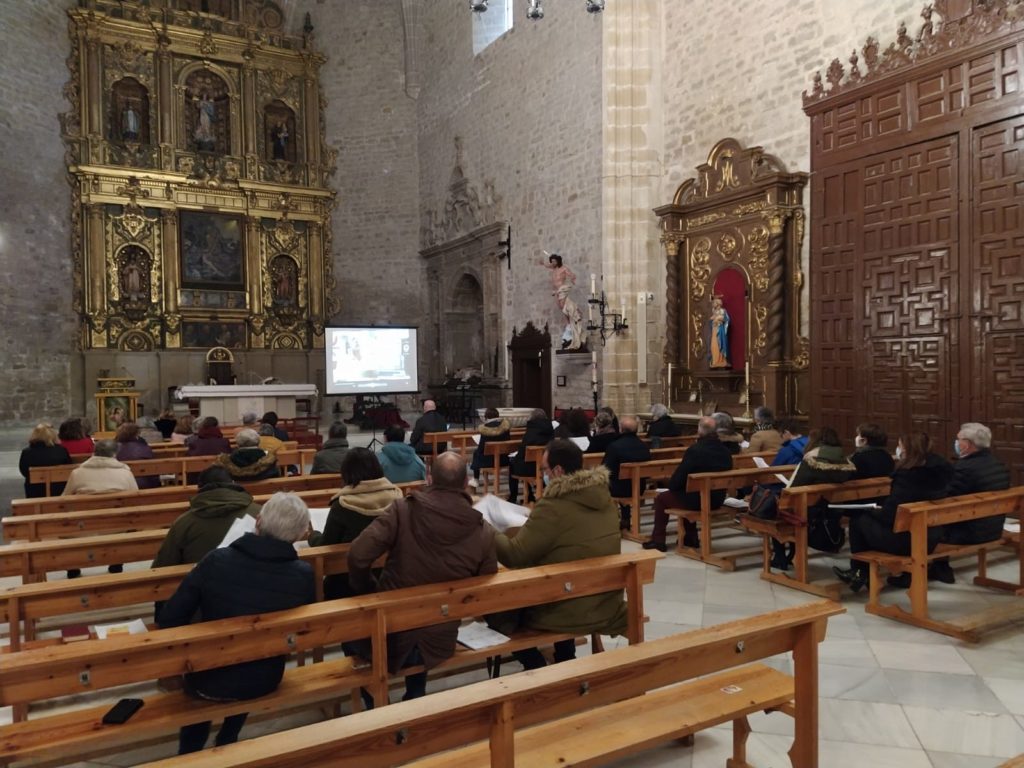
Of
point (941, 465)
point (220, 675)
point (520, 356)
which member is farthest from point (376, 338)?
point (220, 675)

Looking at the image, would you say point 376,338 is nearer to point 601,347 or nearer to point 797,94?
point 601,347

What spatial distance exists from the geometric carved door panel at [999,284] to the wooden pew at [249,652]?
20.1 feet

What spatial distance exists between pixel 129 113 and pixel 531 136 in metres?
9.98

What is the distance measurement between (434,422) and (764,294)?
4.88m

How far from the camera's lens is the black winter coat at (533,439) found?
7973 mm

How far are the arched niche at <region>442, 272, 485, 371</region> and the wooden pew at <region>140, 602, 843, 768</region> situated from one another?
17.0 m

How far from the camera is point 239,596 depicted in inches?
108

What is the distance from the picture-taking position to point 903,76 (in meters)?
8.65

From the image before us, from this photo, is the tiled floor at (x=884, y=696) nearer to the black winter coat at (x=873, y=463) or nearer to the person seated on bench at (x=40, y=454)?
the black winter coat at (x=873, y=463)

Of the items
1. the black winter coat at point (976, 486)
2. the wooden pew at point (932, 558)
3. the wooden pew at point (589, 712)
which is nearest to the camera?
the wooden pew at point (589, 712)

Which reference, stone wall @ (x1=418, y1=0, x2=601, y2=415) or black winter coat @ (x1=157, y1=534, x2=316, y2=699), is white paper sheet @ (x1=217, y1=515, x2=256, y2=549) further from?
stone wall @ (x1=418, y1=0, x2=601, y2=415)

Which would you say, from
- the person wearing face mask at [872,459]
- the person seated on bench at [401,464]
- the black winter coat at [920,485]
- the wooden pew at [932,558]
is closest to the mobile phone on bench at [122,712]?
the person seated on bench at [401,464]

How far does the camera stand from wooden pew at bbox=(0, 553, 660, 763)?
237cm

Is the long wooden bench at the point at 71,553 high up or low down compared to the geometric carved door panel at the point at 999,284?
down
